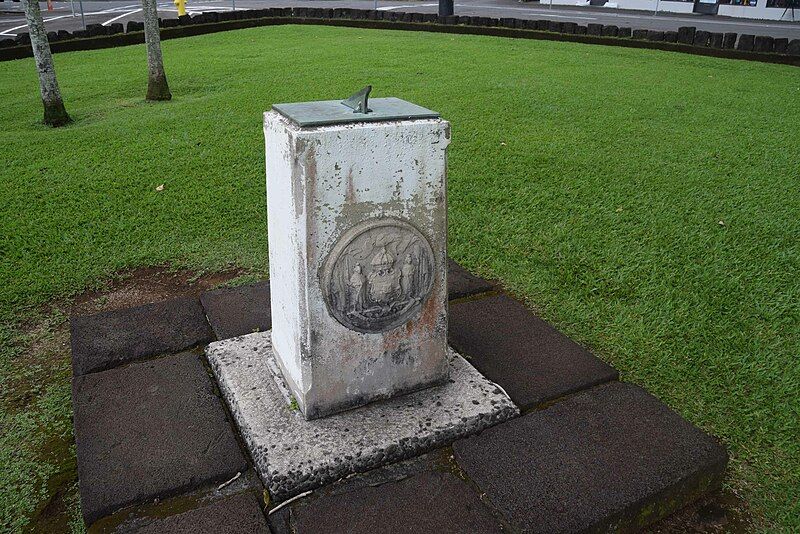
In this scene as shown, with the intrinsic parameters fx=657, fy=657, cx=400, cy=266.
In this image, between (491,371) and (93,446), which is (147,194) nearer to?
(93,446)

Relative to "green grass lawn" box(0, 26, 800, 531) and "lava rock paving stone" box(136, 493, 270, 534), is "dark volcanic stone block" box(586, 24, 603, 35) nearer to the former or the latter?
"green grass lawn" box(0, 26, 800, 531)

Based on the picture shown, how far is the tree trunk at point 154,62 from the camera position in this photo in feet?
25.0

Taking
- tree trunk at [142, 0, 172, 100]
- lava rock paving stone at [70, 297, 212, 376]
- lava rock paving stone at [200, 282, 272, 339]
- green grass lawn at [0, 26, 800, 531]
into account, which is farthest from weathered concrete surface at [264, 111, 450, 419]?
tree trunk at [142, 0, 172, 100]

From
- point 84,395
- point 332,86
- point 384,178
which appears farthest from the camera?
point 332,86

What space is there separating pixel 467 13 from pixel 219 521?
1957 centimetres

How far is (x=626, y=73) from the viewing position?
930 centimetres

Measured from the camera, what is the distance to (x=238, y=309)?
129 inches

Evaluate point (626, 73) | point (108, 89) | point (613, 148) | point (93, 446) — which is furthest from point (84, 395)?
point (626, 73)

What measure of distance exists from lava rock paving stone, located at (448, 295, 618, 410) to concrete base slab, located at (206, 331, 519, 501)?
145 millimetres

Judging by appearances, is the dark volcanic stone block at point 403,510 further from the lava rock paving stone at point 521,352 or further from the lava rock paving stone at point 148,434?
the lava rock paving stone at point 521,352

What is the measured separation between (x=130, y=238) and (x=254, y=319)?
152cm

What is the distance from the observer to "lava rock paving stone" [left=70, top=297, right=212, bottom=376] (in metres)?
2.91

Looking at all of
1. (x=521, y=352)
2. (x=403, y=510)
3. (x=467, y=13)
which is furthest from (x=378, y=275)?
(x=467, y=13)

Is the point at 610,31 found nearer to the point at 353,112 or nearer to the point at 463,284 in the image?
the point at 463,284
